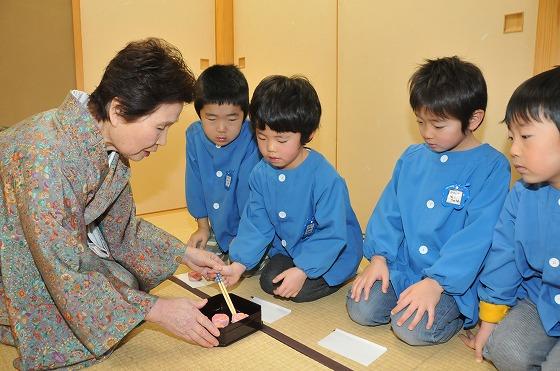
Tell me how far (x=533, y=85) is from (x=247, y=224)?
1053mm

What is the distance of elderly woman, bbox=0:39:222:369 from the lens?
104 cm

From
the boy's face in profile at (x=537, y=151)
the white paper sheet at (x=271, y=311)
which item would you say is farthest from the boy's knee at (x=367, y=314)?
the boy's face in profile at (x=537, y=151)

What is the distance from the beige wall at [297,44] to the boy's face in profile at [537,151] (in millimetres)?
1679

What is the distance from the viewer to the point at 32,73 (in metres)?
2.54

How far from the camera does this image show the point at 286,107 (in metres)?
1.50

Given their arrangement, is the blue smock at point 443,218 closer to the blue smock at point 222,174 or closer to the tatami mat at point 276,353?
the tatami mat at point 276,353

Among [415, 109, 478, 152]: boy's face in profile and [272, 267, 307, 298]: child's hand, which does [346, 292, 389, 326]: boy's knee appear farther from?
[415, 109, 478, 152]: boy's face in profile

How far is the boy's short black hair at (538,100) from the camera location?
1042 millimetres

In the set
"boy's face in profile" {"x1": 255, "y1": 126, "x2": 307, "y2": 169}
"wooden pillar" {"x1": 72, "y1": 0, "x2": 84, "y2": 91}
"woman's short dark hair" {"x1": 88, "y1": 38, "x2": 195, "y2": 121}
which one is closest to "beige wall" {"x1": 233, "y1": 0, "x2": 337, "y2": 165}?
"wooden pillar" {"x1": 72, "y1": 0, "x2": 84, "y2": 91}

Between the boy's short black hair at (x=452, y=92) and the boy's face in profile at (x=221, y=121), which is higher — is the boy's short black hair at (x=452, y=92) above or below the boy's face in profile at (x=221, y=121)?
above

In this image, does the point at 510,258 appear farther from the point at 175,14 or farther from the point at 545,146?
the point at 175,14

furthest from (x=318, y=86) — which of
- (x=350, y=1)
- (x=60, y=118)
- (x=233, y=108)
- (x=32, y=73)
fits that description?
(x=60, y=118)

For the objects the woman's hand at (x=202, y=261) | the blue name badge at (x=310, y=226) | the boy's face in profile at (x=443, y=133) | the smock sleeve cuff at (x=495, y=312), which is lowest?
the smock sleeve cuff at (x=495, y=312)

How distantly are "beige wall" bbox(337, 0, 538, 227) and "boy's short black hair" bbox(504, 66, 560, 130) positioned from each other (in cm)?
87
